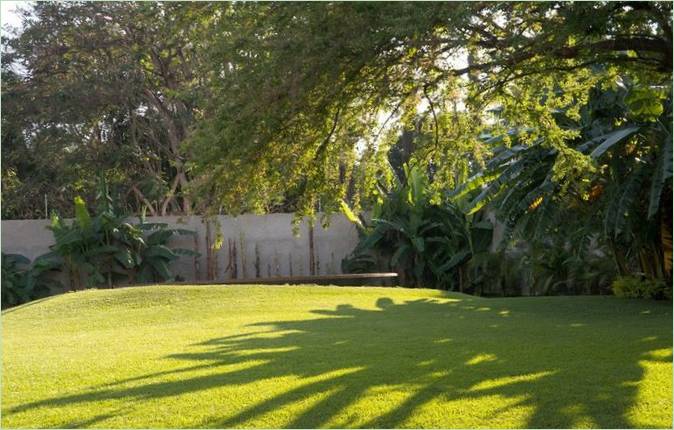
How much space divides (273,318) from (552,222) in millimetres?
4433

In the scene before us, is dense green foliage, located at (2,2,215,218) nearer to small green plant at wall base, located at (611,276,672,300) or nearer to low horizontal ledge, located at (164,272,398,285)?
low horizontal ledge, located at (164,272,398,285)

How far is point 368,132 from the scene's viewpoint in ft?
24.9

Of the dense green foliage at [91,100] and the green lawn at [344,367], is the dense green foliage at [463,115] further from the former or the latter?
the dense green foliage at [91,100]

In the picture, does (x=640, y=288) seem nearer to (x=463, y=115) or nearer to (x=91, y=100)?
(x=463, y=115)

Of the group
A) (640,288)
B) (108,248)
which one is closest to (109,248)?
(108,248)

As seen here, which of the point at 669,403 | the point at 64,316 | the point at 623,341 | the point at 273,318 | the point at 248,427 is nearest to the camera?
the point at 248,427

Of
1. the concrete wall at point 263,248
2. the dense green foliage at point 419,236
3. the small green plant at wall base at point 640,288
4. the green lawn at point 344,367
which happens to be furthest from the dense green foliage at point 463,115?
the concrete wall at point 263,248

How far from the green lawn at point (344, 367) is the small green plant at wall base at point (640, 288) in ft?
1.85

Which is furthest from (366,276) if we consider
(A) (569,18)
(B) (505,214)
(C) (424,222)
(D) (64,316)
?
(A) (569,18)

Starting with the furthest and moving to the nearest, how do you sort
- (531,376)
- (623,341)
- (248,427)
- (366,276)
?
(366,276), (623,341), (531,376), (248,427)

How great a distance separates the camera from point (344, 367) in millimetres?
7418

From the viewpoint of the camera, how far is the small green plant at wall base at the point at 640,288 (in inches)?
518

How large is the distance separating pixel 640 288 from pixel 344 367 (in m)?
7.64

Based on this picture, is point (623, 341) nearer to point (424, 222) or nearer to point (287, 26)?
point (287, 26)
